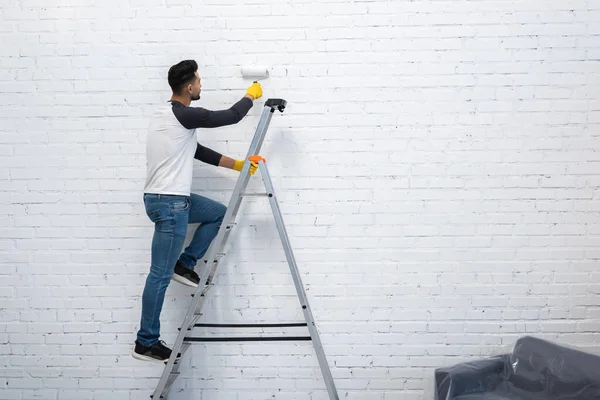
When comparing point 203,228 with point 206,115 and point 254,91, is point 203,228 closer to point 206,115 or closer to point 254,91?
point 206,115

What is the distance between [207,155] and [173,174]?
248 millimetres

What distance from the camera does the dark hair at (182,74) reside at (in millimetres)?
2850

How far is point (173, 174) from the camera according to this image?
9.48ft

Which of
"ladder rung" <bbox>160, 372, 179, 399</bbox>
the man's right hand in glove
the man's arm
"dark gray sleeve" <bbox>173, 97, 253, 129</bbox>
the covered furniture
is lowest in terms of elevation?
"ladder rung" <bbox>160, 372, 179, 399</bbox>

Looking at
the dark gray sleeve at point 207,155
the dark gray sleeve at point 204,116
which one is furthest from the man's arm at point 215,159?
the dark gray sleeve at point 204,116

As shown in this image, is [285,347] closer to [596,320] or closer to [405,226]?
[405,226]

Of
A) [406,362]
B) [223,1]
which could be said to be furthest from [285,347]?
[223,1]

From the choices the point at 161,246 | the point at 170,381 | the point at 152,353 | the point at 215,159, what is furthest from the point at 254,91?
the point at 170,381

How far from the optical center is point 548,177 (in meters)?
3.18

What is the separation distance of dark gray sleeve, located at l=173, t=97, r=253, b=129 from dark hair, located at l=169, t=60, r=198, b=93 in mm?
131

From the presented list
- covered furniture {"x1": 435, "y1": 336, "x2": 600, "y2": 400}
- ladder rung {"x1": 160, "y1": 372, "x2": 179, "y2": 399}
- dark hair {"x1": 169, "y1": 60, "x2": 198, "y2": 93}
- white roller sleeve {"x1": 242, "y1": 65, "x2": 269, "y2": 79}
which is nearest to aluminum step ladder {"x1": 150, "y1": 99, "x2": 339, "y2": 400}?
ladder rung {"x1": 160, "y1": 372, "x2": 179, "y2": 399}

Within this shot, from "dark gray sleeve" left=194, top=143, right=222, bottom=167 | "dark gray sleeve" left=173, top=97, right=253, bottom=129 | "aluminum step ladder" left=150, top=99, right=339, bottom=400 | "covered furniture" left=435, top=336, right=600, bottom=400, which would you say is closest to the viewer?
"covered furniture" left=435, top=336, right=600, bottom=400

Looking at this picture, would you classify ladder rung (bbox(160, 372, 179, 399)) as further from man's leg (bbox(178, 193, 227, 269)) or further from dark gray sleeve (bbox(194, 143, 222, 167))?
dark gray sleeve (bbox(194, 143, 222, 167))

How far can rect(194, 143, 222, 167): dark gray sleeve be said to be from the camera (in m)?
3.06
